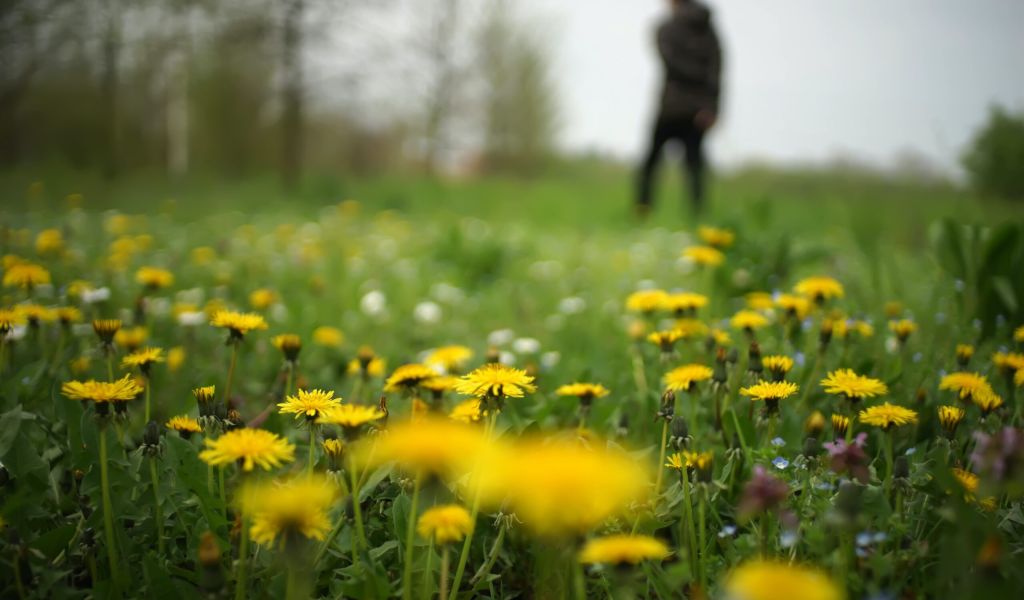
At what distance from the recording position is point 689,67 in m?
5.11

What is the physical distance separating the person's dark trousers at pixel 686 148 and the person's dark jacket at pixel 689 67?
81mm

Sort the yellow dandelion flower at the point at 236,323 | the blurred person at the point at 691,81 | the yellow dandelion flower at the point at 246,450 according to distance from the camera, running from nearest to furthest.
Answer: the yellow dandelion flower at the point at 246,450 < the yellow dandelion flower at the point at 236,323 < the blurred person at the point at 691,81

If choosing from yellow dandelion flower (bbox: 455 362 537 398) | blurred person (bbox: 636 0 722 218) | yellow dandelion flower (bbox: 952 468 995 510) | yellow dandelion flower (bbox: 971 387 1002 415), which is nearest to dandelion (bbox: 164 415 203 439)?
yellow dandelion flower (bbox: 455 362 537 398)

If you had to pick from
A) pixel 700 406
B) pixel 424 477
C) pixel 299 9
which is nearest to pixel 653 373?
pixel 700 406

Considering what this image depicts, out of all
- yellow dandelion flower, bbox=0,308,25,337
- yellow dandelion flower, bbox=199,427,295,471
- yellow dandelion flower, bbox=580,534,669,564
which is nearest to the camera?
yellow dandelion flower, bbox=580,534,669,564

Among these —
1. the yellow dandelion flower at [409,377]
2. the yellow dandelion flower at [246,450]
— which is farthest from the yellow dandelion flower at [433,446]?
the yellow dandelion flower at [409,377]

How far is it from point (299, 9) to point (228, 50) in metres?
1.60

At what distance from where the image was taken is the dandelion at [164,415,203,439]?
41.0 inches

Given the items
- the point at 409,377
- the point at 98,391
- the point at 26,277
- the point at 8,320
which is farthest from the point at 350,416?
the point at 26,277

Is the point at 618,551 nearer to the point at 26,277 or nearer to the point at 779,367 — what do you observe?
the point at 779,367

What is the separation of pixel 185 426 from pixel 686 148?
485 centimetres

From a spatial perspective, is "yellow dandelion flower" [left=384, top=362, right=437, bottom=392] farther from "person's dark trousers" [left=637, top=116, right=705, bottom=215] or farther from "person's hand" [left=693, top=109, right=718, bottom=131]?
"person's hand" [left=693, top=109, right=718, bottom=131]

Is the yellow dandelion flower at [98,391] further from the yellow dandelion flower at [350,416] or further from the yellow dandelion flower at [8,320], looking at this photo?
the yellow dandelion flower at [8,320]

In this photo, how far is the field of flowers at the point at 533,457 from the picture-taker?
0.70 m
